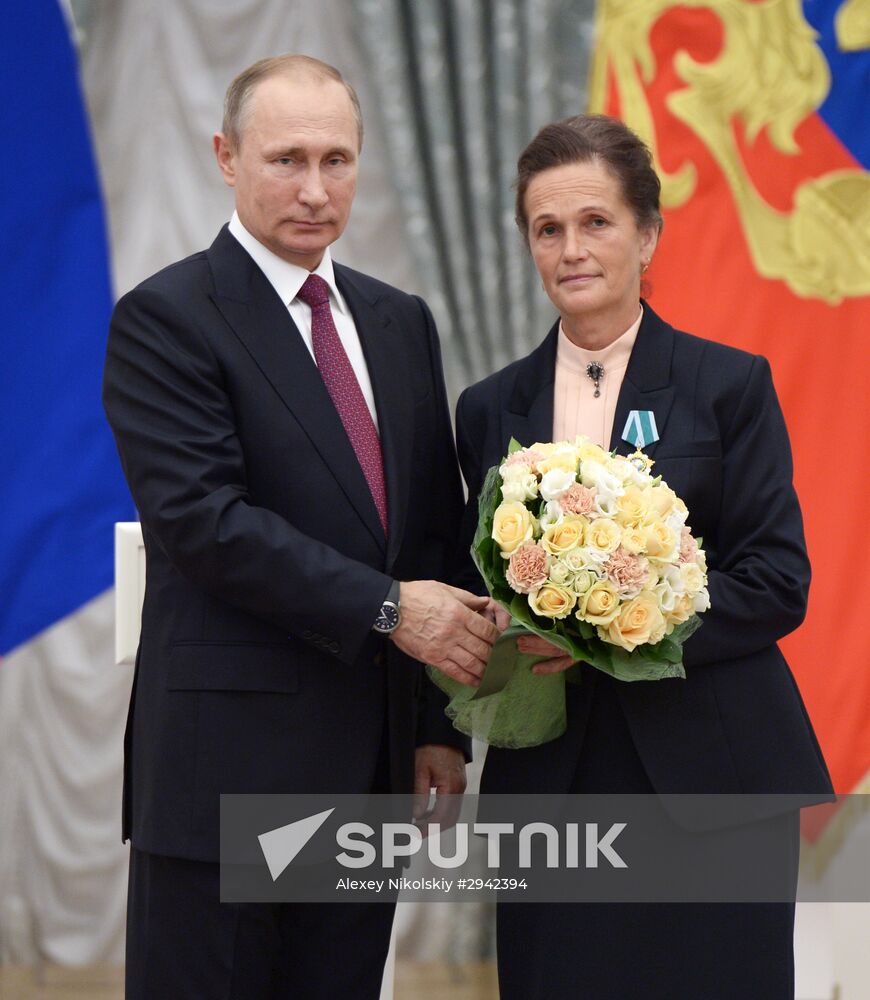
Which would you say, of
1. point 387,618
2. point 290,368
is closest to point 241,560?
point 387,618

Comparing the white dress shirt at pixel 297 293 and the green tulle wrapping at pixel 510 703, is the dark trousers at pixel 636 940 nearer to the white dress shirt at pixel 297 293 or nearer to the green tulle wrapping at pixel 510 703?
the green tulle wrapping at pixel 510 703

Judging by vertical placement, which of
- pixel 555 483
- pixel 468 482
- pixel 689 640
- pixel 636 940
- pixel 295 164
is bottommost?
pixel 636 940

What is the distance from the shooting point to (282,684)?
2154 mm

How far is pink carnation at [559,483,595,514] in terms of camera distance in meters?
1.94

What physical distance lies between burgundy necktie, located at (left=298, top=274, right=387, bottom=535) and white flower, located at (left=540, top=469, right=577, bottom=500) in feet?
1.33

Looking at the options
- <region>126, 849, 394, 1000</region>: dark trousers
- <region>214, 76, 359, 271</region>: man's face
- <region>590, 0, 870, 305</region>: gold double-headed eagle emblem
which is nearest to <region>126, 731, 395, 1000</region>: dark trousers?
<region>126, 849, 394, 1000</region>: dark trousers

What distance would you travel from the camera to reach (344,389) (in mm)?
2295

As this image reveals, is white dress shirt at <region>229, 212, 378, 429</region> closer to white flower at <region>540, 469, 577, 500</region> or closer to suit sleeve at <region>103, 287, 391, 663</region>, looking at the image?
suit sleeve at <region>103, 287, 391, 663</region>

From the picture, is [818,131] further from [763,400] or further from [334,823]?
[334,823]

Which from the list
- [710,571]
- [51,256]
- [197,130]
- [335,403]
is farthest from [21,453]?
[710,571]

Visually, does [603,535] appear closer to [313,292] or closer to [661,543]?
[661,543]

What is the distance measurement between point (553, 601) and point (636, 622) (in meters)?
0.13

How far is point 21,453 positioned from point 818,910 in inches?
102

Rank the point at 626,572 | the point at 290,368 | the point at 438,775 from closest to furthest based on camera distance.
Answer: the point at 626,572
the point at 290,368
the point at 438,775
